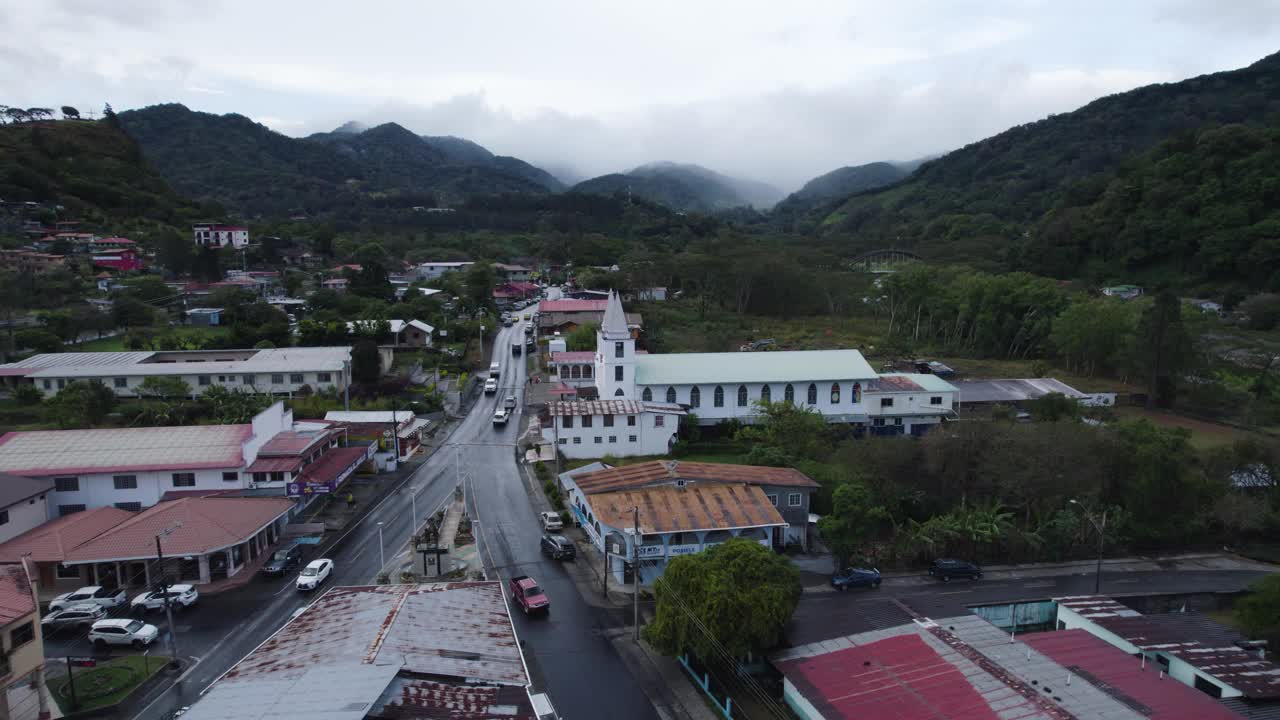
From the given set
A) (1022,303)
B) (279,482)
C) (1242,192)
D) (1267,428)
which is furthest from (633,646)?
(1242,192)

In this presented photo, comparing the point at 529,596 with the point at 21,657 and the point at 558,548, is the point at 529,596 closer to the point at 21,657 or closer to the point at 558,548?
the point at 558,548

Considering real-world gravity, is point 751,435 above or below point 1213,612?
above

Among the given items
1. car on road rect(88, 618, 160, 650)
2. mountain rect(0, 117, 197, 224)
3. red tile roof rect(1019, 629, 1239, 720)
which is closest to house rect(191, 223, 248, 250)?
mountain rect(0, 117, 197, 224)

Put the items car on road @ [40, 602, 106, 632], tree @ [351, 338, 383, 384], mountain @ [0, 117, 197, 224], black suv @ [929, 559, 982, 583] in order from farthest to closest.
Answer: mountain @ [0, 117, 197, 224] → tree @ [351, 338, 383, 384] → black suv @ [929, 559, 982, 583] → car on road @ [40, 602, 106, 632]

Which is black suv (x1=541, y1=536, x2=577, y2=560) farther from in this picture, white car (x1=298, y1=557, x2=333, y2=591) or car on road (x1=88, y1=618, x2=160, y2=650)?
car on road (x1=88, y1=618, x2=160, y2=650)

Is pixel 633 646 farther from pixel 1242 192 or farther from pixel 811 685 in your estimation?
pixel 1242 192

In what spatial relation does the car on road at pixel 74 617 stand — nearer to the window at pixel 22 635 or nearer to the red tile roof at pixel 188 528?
the red tile roof at pixel 188 528

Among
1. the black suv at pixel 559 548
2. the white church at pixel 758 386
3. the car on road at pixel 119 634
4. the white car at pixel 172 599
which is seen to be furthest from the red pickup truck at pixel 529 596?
the white church at pixel 758 386
